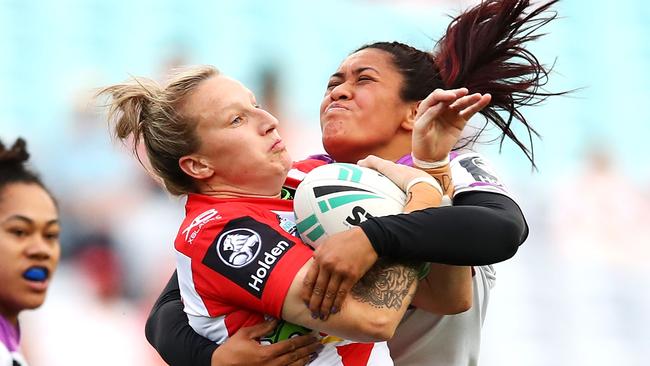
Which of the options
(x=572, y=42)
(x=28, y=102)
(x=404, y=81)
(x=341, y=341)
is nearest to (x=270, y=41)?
(x=28, y=102)

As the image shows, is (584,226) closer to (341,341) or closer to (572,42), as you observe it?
(572,42)

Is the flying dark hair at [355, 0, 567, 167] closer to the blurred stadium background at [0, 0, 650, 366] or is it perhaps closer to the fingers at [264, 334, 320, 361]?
the fingers at [264, 334, 320, 361]

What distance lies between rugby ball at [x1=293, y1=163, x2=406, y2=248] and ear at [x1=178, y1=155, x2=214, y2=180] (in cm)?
42

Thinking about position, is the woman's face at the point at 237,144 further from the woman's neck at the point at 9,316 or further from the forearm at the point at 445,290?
the woman's neck at the point at 9,316

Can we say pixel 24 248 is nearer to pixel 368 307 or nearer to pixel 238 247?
pixel 238 247

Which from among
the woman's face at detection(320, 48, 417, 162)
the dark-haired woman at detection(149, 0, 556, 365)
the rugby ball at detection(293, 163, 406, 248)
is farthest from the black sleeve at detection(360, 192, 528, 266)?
the woman's face at detection(320, 48, 417, 162)

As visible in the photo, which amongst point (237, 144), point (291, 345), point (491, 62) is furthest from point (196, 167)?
A: point (491, 62)

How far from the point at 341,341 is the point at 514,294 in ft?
20.5

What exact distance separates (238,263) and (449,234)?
2.13ft

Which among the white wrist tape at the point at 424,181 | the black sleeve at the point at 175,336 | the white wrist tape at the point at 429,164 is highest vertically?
the white wrist tape at the point at 429,164

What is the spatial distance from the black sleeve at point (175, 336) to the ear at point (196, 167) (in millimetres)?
508

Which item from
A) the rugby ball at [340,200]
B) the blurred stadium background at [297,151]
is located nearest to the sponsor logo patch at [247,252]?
the rugby ball at [340,200]

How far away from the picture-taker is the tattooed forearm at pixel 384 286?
3291mm

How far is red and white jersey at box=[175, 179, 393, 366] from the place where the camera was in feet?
10.9
